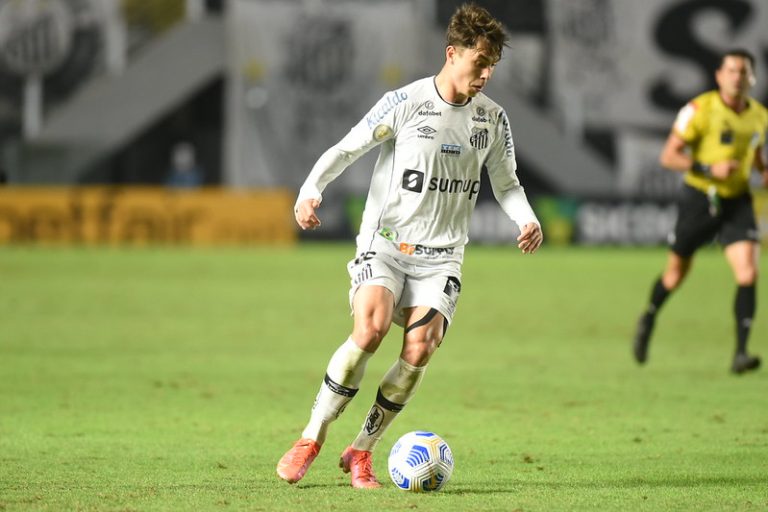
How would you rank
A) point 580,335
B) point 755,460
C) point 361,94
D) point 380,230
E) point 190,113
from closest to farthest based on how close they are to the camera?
1. point 380,230
2. point 755,460
3. point 580,335
4. point 361,94
5. point 190,113

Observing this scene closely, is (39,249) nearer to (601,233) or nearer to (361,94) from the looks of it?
(361,94)

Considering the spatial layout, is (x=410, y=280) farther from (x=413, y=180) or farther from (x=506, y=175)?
(x=506, y=175)

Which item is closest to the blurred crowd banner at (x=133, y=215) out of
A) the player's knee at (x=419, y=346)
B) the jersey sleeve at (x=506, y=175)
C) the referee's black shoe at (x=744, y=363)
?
the referee's black shoe at (x=744, y=363)

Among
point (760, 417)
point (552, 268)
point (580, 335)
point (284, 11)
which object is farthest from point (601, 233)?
point (760, 417)

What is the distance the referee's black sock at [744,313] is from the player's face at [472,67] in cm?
566

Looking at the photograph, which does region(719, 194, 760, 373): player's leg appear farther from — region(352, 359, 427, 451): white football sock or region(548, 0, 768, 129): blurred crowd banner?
region(548, 0, 768, 129): blurred crowd banner

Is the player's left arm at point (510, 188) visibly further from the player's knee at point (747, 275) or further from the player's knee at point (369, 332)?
the player's knee at point (747, 275)

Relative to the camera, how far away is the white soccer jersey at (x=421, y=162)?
6645 mm

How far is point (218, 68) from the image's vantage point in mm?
36156

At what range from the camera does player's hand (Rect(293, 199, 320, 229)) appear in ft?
21.0

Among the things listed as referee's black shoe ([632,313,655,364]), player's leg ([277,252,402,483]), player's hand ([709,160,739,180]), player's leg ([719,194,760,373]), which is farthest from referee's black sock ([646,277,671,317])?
player's leg ([277,252,402,483])

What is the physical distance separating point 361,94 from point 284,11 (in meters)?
2.96

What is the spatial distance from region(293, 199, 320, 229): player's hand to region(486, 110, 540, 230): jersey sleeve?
1.01 metres

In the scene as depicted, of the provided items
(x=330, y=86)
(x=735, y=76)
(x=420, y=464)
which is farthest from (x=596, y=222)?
(x=420, y=464)
